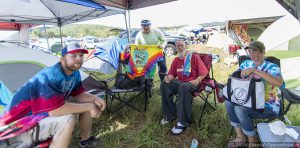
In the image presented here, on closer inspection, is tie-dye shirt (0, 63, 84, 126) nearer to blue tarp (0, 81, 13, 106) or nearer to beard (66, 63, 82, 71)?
beard (66, 63, 82, 71)

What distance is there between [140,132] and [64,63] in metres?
1.23

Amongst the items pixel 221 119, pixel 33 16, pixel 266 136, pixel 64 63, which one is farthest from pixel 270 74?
pixel 33 16

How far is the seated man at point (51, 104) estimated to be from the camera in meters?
1.70

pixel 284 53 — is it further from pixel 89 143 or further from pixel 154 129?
pixel 89 143

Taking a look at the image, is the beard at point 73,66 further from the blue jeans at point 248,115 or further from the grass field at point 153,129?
the blue jeans at point 248,115

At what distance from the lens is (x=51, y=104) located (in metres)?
1.71

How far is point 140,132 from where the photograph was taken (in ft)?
8.61

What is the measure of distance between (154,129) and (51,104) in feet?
4.21

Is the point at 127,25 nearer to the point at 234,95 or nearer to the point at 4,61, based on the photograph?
the point at 4,61

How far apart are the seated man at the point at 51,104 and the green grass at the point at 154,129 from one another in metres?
0.74

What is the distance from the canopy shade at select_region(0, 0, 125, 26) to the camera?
381cm

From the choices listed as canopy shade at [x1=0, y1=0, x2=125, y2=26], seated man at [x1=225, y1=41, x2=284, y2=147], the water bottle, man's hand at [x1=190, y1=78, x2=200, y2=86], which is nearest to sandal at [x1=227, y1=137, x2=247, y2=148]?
seated man at [x1=225, y1=41, x2=284, y2=147]

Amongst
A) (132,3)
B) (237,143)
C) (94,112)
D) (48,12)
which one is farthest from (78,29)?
(237,143)

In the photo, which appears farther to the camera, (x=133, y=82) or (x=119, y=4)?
(x=119, y=4)
